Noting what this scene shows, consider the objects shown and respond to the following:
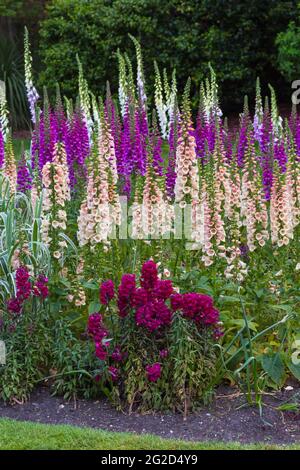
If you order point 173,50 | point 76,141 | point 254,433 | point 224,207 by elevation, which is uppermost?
point 173,50

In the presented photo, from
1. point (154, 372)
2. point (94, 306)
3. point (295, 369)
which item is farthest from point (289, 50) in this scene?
point (154, 372)

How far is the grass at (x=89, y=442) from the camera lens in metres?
4.55

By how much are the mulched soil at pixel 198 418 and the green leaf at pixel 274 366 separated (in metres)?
0.15

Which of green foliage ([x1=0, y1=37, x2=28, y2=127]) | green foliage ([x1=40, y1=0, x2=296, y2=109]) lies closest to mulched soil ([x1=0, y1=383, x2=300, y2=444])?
green foliage ([x1=40, y1=0, x2=296, y2=109])

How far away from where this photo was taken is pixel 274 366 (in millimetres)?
5109

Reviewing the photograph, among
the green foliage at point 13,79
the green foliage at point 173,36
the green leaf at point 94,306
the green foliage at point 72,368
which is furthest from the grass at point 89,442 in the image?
the green foliage at point 13,79

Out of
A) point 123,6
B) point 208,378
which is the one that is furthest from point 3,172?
point 123,6

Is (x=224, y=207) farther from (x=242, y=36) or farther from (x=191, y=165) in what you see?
(x=242, y=36)

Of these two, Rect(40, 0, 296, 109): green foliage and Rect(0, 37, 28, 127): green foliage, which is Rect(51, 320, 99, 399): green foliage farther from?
Rect(0, 37, 28, 127): green foliage

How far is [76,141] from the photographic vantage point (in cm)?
782

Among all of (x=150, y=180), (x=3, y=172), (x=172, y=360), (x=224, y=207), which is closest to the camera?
(x=172, y=360)

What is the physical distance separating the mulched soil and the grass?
129 mm

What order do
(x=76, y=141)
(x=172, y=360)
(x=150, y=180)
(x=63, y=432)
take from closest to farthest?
1. (x=63, y=432)
2. (x=172, y=360)
3. (x=150, y=180)
4. (x=76, y=141)

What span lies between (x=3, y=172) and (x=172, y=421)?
313 centimetres
